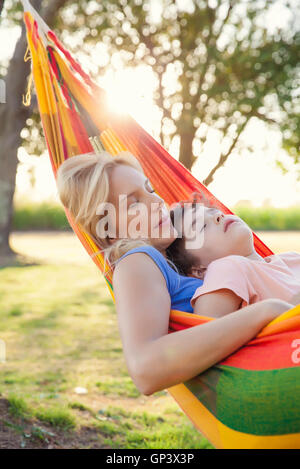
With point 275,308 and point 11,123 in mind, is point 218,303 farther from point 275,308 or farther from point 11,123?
point 11,123

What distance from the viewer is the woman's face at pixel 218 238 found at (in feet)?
4.71

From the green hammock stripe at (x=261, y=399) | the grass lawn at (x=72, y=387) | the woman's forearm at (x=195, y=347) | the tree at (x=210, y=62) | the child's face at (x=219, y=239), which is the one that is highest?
the tree at (x=210, y=62)

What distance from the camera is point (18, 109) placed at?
6.39m

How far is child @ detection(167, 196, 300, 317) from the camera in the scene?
3.96 feet

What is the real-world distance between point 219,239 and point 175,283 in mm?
251

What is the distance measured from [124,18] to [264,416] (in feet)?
26.1

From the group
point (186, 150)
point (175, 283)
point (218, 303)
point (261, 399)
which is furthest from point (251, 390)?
point (186, 150)

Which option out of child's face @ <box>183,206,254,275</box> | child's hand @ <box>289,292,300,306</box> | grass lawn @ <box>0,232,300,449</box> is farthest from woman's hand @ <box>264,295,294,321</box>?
grass lawn @ <box>0,232,300,449</box>

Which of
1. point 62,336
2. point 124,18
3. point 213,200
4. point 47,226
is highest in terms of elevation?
point 124,18

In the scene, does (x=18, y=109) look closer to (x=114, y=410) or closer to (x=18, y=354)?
(x=18, y=354)

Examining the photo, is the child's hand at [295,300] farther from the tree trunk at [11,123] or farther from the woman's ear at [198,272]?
the tree trunk at [11,123]

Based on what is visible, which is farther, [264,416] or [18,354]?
[18,354]

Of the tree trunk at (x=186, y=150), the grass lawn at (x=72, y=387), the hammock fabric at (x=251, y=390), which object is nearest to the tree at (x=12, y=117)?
the grass lawn at (x=72, y=387)
